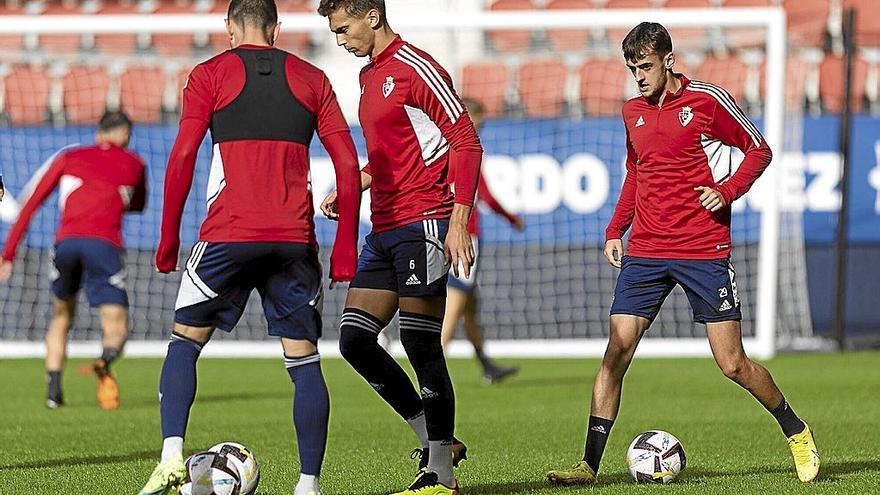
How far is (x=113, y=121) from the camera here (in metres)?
10.2

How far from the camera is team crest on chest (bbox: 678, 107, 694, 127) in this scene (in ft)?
20.7

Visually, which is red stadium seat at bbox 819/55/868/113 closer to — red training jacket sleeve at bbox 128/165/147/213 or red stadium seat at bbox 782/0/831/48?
red stadium seat at bbox 782/0/831/48

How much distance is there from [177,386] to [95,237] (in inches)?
209

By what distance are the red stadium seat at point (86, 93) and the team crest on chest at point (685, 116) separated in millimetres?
11540

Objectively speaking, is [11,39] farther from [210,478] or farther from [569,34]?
[210,478]

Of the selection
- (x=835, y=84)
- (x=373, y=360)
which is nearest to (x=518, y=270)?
(x=835, y=84)

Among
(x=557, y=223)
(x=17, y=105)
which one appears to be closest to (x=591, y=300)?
(x=557, y=223)

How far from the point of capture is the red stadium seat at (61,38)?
63.9 feet

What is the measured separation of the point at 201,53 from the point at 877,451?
12544 mm

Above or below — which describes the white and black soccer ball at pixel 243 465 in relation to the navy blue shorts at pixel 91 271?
below

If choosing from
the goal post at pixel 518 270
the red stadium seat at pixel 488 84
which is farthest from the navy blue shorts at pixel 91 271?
the red stadium seat at pixel 488 84

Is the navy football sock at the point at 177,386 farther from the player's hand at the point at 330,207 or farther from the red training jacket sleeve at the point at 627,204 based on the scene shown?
the red training jacket sleeve at the point at 627,204

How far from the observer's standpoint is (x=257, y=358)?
14.6 metres

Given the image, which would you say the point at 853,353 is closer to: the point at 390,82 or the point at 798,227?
the point at 798,227
